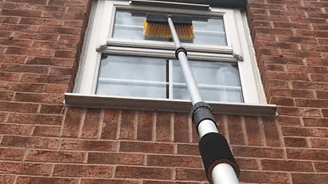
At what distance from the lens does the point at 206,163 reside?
1461 mm

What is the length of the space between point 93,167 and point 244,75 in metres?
1.63

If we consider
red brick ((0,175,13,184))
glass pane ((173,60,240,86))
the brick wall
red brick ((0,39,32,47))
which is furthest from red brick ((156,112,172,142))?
red brick ((0,39,32,47))

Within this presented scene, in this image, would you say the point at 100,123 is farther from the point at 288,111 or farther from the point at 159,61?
the point at 288,111

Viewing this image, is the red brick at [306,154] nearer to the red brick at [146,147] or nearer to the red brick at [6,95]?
the red brick at [146,147]

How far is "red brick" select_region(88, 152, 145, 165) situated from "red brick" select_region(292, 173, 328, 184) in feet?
3.25

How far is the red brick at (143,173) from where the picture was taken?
2395mm

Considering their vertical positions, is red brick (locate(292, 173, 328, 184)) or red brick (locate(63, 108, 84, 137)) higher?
red brick (locate(63, 108, 84, 137))

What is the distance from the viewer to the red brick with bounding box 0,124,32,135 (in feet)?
8.38

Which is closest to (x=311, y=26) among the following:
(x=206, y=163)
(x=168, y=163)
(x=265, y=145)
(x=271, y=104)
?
(x=271, y=104)

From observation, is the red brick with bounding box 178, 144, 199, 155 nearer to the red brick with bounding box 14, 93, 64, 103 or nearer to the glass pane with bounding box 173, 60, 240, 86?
the glass pane with bounding box 173, 60, 240, 86

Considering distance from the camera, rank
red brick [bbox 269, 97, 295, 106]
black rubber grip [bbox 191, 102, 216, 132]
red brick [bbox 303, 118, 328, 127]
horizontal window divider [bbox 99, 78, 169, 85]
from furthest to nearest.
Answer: horizontal window divider [bbox 99, 78, 169, 85] → red brick [bbox 269, 97, 295, 106] → red brick [bbox 303, 118, 328, 127] → black rubber grip [bbox 191, 102, 216, 132]

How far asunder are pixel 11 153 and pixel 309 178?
1.91 meters

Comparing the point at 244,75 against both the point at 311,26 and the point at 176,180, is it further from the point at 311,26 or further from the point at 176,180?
the point at 176,180

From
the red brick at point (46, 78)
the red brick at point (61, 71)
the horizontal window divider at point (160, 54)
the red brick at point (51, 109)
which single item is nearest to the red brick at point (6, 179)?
the red brick at point (51, 109)
